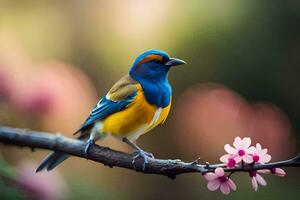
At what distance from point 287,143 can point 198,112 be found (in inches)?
12.6

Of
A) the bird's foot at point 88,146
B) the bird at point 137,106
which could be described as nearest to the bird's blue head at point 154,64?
the bird at point 137,106

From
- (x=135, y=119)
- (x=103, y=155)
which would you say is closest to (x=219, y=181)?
(x=103, y=155)

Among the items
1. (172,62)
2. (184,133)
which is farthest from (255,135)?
(172,62)

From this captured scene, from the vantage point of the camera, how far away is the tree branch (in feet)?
A: 2.97

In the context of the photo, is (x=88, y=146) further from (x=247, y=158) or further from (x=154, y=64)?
(x=247, y=158)

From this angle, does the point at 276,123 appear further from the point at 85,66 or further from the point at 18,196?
the point at 18,196

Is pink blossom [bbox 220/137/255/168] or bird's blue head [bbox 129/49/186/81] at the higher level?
pink blossom [bbox 220/137/255/168]

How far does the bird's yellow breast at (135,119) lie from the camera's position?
132cm

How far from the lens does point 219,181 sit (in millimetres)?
859

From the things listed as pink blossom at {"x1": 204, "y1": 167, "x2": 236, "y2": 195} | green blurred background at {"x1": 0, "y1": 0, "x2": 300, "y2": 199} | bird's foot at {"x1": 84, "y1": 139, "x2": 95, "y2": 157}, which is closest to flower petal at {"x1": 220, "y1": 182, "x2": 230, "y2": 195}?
pink blossom at {"x1": 204, "y1": 167, "x2": 236, "y2": 195}

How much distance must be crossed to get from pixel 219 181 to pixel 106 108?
1.90ft

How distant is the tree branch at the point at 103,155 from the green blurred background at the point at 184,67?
62cm

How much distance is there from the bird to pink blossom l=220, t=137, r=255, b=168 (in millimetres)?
442

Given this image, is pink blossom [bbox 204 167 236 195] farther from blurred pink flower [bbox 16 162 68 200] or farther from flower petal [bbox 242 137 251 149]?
blurred pink flower [bbox 16 162 68 200]
